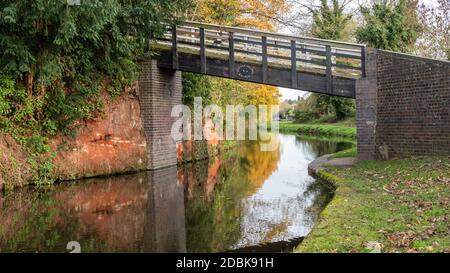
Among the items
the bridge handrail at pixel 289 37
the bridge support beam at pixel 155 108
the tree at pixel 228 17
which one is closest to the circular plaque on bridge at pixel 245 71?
the bridge handrail at pixel 289 37

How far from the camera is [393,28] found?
2088 centimetres

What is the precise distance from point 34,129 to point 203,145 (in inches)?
376

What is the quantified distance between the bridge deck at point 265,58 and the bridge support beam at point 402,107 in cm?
60

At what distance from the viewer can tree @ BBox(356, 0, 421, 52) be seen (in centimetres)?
2041

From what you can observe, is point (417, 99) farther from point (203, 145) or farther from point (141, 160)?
point (203, 145)

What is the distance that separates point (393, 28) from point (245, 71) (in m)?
9.16

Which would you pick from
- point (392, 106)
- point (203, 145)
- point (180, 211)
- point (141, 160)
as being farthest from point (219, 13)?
point (180, 211)

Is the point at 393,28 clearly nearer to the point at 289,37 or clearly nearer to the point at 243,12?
the point at 243,12

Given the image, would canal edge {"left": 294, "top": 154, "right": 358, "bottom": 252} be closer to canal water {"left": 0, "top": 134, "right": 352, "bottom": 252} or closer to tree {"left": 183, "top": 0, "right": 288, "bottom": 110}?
canal water {"left": 0, "top": 134, "right": 352, "bottom": 252}

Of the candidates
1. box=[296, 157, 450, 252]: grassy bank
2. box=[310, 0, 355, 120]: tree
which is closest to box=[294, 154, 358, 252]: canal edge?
box=[296, 157, 450, 252]: grassy bank

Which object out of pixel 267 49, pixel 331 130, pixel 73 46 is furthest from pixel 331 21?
pixel 73 46

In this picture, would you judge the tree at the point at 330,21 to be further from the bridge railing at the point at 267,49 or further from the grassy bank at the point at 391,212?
the grassy bank at the point at 391,212

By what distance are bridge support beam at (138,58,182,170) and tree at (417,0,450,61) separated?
10282mm

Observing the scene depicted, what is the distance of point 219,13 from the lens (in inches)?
870
